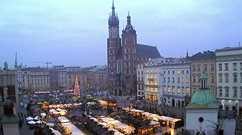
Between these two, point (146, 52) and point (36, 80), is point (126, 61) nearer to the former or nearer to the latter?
point (146, 52)

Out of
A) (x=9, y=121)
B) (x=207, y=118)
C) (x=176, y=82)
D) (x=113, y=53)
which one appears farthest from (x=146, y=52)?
(x=9, y=121)

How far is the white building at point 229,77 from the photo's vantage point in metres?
39.7

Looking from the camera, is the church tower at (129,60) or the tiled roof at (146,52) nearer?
the church tower at (129,60)

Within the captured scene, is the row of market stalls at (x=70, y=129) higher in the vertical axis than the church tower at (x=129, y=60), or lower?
lower

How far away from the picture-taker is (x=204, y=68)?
45.7m

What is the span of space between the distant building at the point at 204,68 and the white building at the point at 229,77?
1.13 metres

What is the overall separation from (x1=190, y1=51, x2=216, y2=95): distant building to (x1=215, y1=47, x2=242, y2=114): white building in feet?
3.70

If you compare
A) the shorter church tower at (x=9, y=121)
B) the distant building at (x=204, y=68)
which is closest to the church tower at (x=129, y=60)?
the distant building at (x=204, y=68)

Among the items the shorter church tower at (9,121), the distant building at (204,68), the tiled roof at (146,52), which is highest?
the tiled roof at (146,52)

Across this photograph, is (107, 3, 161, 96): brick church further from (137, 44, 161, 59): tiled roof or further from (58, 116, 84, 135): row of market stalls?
(58, 116, 84, 135): row of market stalls

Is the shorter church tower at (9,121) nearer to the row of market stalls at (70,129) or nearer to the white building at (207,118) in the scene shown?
the row of market stalls at (70,129)

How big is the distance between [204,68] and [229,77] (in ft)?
18.0

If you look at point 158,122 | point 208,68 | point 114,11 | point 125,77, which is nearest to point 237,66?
point 208,68

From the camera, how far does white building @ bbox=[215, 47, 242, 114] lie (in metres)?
39.7
